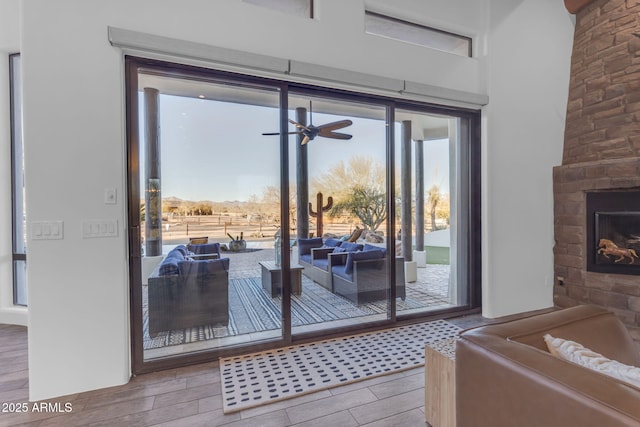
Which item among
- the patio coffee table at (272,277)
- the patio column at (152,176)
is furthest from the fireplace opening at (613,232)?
the patio column at (152,176)

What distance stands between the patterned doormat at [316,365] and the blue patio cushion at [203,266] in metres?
0.78

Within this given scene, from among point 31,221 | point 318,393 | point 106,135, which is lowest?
point 318,393

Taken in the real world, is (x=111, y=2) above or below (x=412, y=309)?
above

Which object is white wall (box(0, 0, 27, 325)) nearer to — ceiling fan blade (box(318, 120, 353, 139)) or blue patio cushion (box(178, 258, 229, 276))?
blue patio cushion (box(178, 258, 229, 276))

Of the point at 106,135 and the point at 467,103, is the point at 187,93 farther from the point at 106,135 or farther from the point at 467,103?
the point at 467,103

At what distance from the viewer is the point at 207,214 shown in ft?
9.56

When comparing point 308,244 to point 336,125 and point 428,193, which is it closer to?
point 336,125

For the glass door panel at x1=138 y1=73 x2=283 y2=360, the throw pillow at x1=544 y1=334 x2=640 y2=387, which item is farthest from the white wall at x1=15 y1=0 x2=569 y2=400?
the throw pillow at x1=544 y1=334 x2=640 y2=387

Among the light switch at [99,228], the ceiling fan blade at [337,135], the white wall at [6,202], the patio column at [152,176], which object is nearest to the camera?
the light switch at [99,228]

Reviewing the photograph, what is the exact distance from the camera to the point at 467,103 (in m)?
3.46

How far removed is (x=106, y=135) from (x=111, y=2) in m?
0.97

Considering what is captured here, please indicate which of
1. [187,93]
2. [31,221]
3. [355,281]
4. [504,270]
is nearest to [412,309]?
[355,281]

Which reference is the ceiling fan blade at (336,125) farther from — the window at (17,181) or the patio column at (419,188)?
the window at (17,181)

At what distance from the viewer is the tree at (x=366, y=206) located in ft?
12.1
